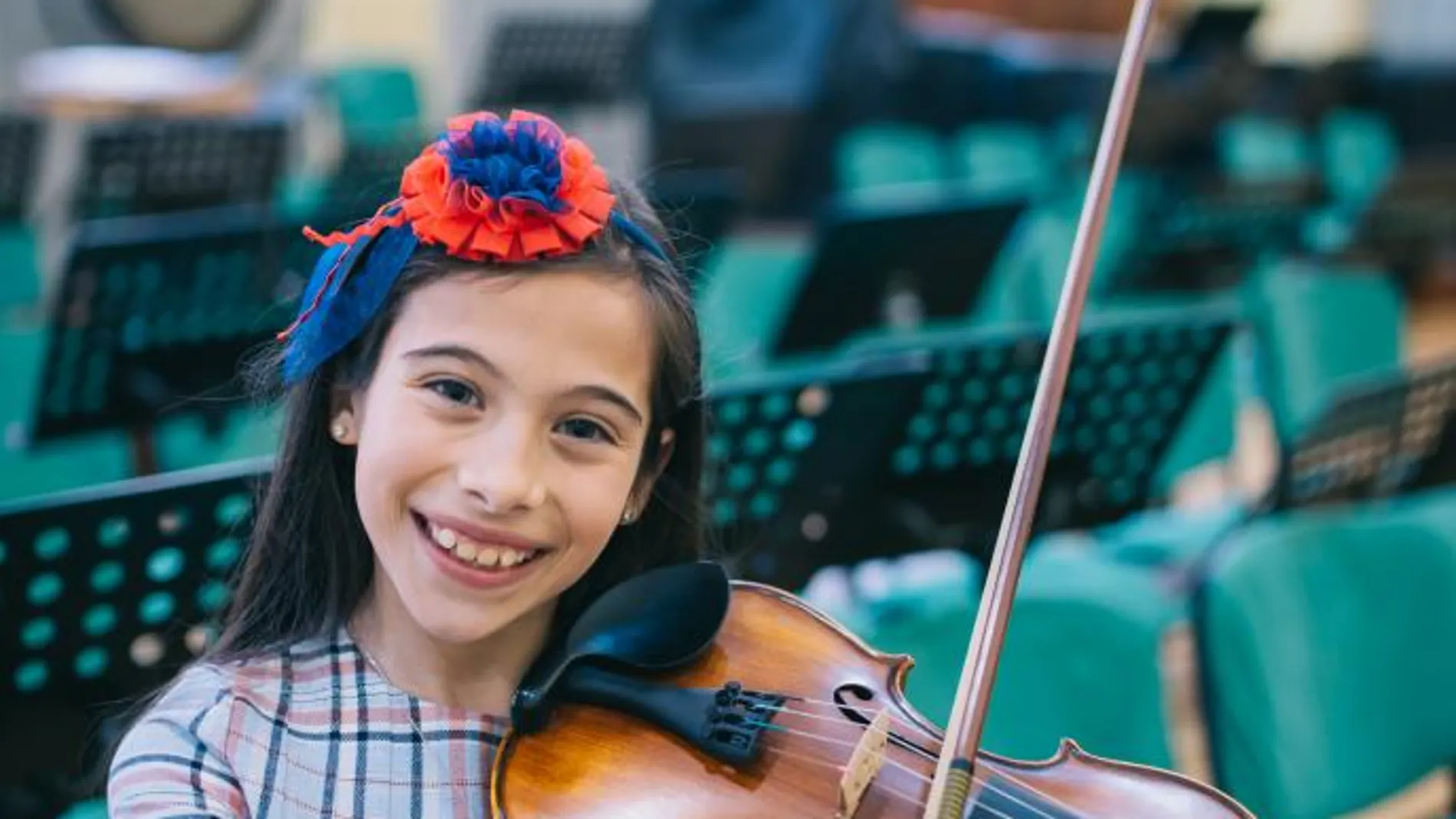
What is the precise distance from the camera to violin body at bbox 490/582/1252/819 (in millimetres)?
826

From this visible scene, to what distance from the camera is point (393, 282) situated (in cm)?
87

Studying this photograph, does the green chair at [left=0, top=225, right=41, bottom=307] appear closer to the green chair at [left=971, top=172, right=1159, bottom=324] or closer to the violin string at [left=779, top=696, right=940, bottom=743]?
the green chair at [left=971, top=172, right=1159, bottom=324]

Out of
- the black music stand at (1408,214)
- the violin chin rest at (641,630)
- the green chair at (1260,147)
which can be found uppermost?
the green chair at (1260,147)

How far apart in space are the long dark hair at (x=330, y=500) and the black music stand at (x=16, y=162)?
3.26 m

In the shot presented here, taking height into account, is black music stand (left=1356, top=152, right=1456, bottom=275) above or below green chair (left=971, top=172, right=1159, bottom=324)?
above

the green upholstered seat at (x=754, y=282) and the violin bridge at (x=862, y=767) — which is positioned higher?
the green upholstered seat at (x=754, y=282)

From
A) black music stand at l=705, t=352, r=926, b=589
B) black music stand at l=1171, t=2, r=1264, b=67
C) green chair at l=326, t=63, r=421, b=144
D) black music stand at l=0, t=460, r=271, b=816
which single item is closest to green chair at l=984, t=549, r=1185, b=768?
black music stand at l=705, t=352, r=926, b=589

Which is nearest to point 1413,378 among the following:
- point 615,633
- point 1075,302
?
point 1075,302

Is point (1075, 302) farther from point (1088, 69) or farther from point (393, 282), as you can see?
point (1088, 69)

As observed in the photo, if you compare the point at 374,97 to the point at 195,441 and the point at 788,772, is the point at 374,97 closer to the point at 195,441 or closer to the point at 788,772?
the point at 195,441

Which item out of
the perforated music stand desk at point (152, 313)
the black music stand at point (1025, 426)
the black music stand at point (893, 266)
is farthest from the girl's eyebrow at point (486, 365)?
the black music stand at point (893, 266)

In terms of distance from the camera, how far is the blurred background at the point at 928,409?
1392mm

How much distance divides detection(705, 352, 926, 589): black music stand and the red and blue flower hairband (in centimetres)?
72

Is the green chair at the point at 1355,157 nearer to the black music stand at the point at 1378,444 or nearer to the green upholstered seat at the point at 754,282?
the green upholstered seat at the point at 754,282
